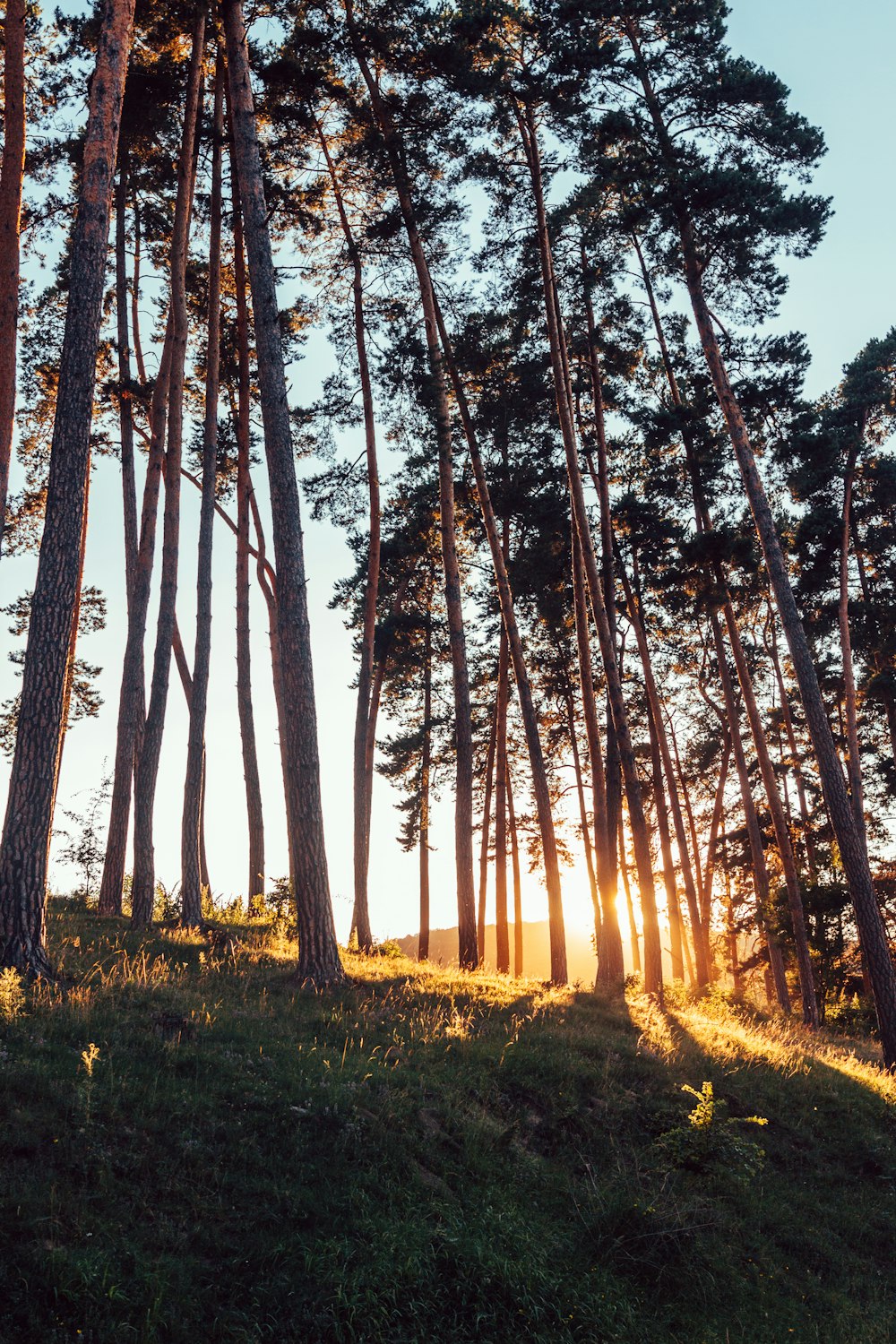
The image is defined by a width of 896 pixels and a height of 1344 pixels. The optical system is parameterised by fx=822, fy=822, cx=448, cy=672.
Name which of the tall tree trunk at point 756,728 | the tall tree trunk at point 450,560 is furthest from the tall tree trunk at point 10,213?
the tall tree trunk at point 756,728

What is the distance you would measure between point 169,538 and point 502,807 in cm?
1290

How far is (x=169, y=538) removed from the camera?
13.8 m

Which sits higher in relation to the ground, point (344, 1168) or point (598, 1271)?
point (344, 1168)

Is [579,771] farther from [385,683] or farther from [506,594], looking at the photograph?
[506,594]

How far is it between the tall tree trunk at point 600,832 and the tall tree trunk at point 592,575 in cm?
50

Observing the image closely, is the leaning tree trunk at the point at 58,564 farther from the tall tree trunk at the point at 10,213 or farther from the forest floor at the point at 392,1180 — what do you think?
the tall tree trunk at the point at 10,213

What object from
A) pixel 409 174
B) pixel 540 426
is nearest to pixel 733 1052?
pixel 540 426

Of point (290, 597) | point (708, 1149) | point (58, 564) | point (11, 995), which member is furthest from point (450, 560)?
point (11, 995)

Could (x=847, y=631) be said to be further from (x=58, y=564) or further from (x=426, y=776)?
(x=58, y=564)

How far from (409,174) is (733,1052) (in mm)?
15549

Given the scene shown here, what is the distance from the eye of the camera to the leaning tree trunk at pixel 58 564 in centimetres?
743

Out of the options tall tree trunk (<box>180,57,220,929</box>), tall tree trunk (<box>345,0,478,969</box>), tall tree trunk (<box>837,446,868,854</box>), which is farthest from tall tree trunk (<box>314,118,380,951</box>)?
tall tree trunk (<box>837,446,868,854</box>)

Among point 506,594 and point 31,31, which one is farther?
point 506,594

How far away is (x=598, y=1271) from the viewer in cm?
536
